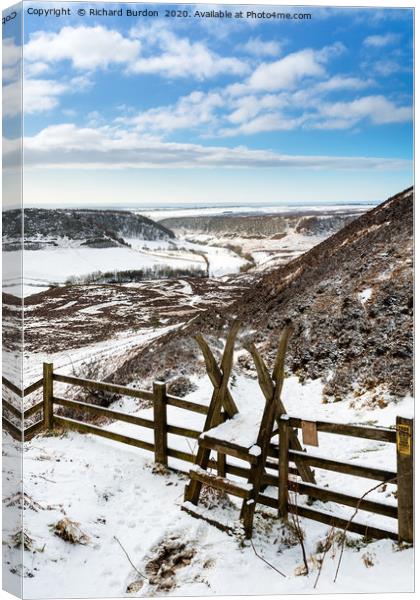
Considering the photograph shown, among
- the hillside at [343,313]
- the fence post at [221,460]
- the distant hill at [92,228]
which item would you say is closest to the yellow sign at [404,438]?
the fence post at [221,460]

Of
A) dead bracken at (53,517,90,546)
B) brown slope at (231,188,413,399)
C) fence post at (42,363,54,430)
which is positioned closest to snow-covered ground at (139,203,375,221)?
brown slope at (231,188,413,399)

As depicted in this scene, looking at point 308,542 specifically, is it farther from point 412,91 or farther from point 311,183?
point 412,91

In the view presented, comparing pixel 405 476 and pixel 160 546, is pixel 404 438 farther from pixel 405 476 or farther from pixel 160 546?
pixel 160 546

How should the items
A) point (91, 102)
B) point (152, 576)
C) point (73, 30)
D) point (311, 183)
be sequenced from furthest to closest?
1. point (311, 183)
2. point (91, 102)
3. point (73, 30)
4. point (152, 576)

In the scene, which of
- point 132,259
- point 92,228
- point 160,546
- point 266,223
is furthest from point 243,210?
point 160,546

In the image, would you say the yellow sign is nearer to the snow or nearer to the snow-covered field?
the snow-covered field

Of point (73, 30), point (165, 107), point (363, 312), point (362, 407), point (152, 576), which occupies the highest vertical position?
point (73, 30)

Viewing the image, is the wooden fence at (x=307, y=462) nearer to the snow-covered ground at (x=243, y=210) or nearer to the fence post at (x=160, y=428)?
the fence post at (x=160, y=428)

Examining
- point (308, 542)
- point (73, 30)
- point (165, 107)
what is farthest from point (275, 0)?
point (308, 542)
